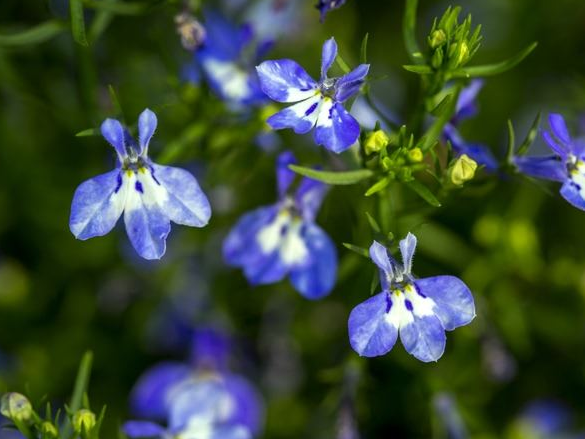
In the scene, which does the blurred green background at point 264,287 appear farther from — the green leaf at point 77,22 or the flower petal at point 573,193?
the flower petal at point 573,193

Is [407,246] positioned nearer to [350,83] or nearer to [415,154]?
[415,154]

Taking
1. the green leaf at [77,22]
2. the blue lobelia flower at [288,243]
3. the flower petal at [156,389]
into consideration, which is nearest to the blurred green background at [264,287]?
the flower petal at [156,389]

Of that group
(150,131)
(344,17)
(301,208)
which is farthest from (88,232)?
(344,17)

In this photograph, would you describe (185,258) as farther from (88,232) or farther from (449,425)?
(88,232)

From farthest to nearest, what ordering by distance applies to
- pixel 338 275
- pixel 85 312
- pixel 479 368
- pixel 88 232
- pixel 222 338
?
pixel 85 312
pixel 222 338
pixel 479 368
pixel 338 275
pixel 88 232

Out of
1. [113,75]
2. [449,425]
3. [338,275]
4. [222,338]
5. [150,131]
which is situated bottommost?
[449,425]

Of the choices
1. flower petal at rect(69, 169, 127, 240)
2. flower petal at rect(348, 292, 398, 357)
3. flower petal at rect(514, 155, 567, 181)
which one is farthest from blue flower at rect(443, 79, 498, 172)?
flower petal at rect(69, 169, 127, 240)
